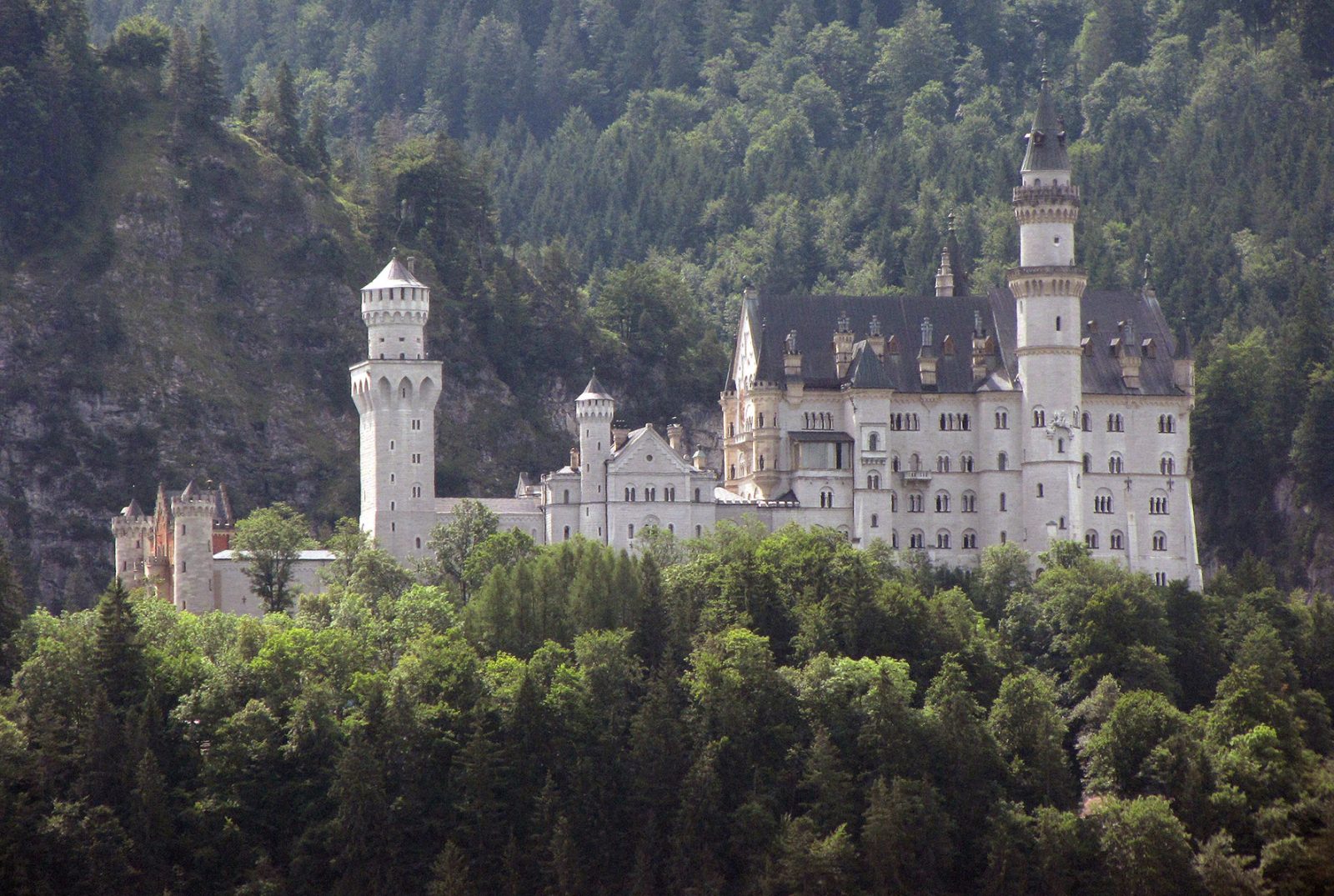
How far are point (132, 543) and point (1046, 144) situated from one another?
4075 centimetres

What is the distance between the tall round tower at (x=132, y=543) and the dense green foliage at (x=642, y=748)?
978cm

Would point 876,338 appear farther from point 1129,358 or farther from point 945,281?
point 945,281

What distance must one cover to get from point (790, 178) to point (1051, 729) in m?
93.2

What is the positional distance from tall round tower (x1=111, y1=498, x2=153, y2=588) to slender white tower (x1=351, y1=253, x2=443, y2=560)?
8711mm

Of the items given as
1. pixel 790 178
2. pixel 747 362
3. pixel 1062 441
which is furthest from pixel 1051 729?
pixel 790 178

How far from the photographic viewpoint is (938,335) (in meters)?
122

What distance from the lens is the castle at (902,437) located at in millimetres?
114625

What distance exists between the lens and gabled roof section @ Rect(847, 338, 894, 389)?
388ft

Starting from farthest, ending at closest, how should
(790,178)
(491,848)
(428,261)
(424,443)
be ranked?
1. (790,178)
2. (428,261)
3. (424,443)
4. (491,848)

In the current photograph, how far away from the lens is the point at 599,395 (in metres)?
114

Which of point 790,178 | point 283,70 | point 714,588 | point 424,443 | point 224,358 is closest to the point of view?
point 714,588

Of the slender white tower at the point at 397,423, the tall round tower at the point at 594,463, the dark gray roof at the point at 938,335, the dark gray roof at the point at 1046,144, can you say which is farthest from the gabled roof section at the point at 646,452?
the dark gray roof at the point at 1046,144

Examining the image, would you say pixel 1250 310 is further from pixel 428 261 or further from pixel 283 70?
pixel 283 70

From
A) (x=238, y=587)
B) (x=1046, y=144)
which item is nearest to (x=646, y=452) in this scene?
(x=238, y=587)
